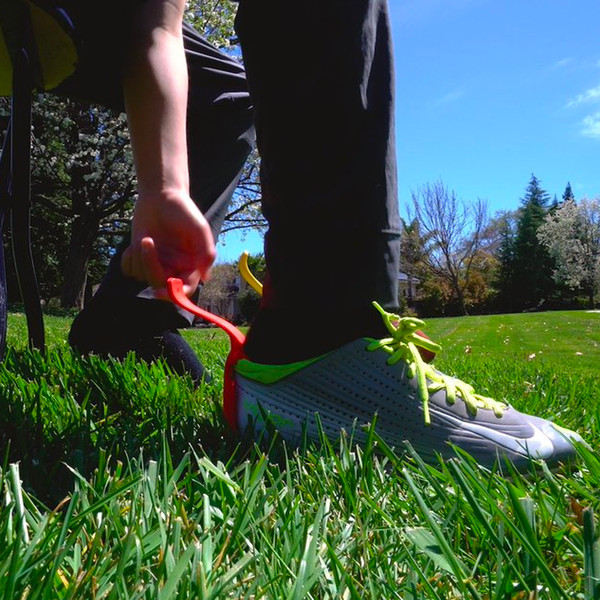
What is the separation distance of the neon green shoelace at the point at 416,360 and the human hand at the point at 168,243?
41cm

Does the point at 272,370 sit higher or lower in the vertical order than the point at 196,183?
lower

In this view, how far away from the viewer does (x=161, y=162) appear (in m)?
1.17

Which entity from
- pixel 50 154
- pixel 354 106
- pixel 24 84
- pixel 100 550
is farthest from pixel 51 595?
pixel 50 154

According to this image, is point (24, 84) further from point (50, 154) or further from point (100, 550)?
point (50, 154)

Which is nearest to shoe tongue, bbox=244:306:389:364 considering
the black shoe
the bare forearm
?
the bare forearm

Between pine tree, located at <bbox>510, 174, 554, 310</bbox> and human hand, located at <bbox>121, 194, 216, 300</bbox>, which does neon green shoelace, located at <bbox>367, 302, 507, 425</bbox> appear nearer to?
human hand, located at <bbox>121, 194, 216, 300</bbox>

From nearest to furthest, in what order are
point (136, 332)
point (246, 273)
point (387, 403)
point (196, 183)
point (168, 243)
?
point (168, 243) → point (387, 403) → point (246, 273) → point (136, 332) → point (196, 183)

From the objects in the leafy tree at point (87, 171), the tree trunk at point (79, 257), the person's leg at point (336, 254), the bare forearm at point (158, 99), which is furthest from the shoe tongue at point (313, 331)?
the tree trunk at point (79, 257)

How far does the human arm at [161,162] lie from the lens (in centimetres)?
111

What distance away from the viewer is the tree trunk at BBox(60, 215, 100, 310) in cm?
2050

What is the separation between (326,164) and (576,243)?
51841 millimetres

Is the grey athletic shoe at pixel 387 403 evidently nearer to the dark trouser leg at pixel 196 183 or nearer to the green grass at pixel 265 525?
the green grass at pixel 265 525

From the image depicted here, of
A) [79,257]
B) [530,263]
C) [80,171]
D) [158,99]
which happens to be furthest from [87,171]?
[530,263]

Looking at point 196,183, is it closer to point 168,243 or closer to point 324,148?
point 324,148
